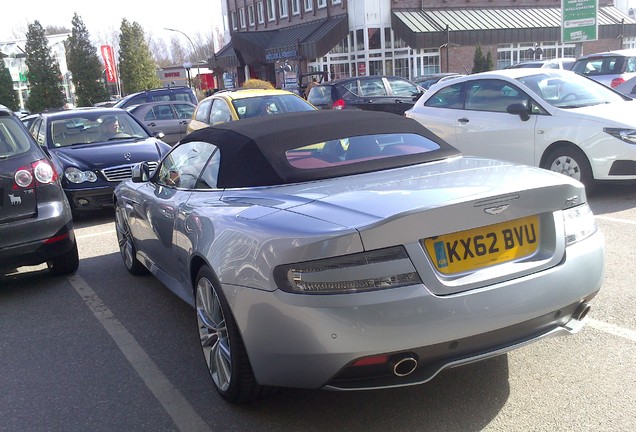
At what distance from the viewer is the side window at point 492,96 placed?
8281mm

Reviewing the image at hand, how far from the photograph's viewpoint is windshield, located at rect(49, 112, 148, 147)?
9.81m

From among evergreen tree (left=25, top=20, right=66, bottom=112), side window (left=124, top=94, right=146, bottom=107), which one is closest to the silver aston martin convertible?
side window (left=124, top=94, right=146, bottom=107)

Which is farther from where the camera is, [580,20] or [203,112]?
[580,20]

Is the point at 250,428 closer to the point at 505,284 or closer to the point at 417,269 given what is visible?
the point at 417,269

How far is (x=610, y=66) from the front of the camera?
53.1ft

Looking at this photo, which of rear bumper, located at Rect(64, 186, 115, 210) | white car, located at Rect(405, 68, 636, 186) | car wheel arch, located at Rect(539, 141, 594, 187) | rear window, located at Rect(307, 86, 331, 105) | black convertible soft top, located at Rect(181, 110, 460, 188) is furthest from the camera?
rear window, located at Rect(307, 86, 331, 105)

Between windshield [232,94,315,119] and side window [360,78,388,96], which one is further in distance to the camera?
side window [360,78,388,96]

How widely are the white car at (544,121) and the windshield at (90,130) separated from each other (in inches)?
192

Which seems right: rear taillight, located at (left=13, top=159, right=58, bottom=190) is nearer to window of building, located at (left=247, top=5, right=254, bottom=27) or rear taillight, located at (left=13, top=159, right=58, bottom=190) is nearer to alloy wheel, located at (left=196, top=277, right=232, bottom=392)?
alloy wheel, located at (left=196, top=277, right=232, bottom=392)

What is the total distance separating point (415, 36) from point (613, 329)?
32.9 m

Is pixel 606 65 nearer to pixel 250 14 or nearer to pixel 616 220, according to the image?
pixel 616 220

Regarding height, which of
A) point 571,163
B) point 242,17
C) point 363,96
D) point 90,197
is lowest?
point 90,197

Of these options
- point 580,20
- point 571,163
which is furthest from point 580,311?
point 580,20

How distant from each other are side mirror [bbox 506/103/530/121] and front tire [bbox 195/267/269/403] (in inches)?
222
